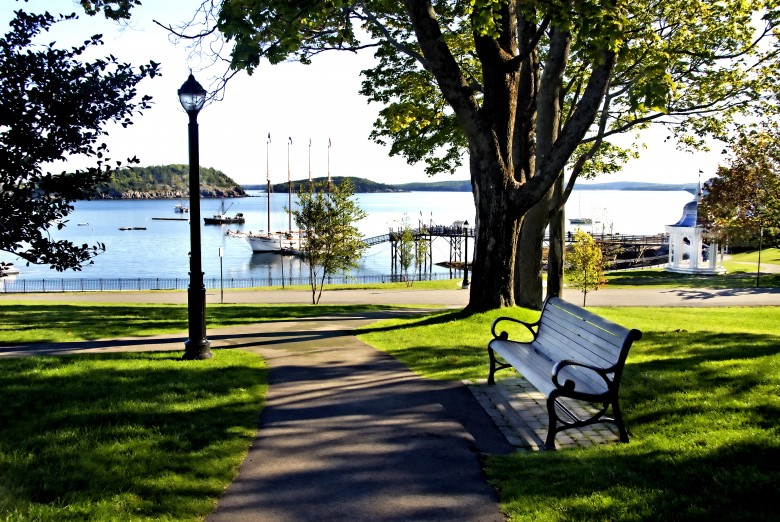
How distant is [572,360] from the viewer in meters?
6.25

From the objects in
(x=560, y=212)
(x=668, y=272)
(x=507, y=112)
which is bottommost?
(x=668, y=272)

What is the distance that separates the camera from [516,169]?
1459 centimetres

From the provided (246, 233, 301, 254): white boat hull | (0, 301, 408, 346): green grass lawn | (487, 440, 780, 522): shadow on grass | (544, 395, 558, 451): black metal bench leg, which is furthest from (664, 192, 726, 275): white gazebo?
(246, 233, 301, 254): white boat hull

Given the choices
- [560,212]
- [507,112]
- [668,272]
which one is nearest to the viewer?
[507,112]

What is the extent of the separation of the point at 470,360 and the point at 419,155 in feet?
40.1

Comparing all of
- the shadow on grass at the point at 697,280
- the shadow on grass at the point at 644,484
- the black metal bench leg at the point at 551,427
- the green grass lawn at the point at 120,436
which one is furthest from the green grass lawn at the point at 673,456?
the shadow on grass at the point at 697,280

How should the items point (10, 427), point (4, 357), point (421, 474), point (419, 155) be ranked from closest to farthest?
point (421, 474) < point (10, 427) < point (4, 357) < point (419, 155)

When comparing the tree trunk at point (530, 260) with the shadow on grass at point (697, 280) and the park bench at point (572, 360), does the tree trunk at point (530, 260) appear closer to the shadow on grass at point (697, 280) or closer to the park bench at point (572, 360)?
the park bench at point (572, 360)

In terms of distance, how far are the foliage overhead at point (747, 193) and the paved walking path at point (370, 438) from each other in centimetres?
2270

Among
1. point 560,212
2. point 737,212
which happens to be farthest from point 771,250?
point 560,212

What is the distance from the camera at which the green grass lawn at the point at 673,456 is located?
4.08m

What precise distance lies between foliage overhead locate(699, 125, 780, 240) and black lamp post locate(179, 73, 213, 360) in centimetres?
2365

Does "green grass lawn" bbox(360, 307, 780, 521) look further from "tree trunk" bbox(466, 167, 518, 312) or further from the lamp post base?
"tree trunk" bbox(466, 167, 518, 312)

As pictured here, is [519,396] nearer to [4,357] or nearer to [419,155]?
[4,357]
